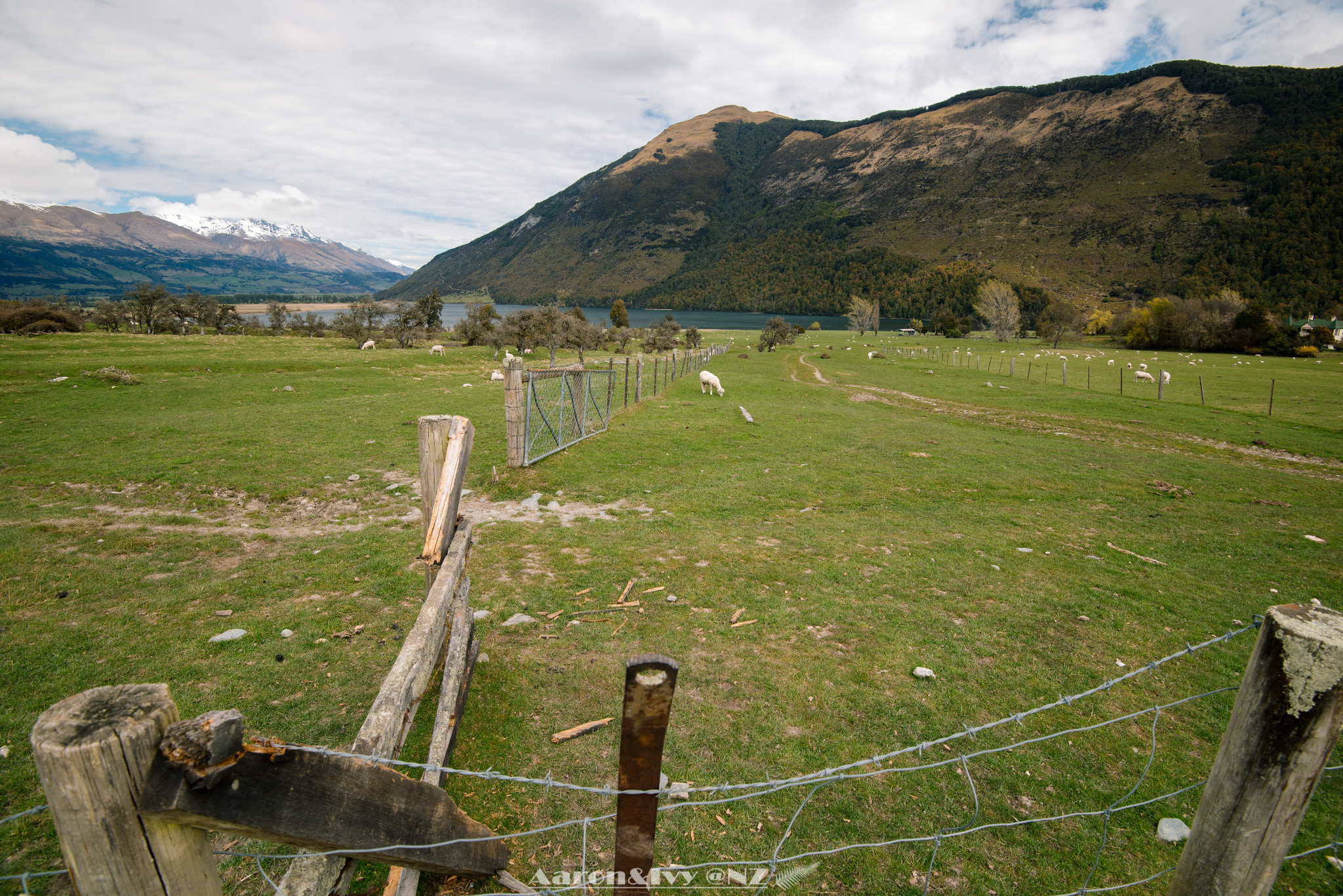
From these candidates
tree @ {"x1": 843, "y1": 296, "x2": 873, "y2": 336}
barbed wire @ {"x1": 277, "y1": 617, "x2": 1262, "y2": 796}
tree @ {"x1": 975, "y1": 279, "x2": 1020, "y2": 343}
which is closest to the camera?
barbed wire @ {"x1": 277, "y1": 617, "x2": 1262, "y2": 796}

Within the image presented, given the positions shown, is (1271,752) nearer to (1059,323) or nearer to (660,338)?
(660,338)

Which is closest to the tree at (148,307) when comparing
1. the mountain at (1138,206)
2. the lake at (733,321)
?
the lake at (733,321)

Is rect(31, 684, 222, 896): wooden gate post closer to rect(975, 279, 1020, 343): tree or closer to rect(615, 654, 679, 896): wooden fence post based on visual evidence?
rect(615, 654, 679, 896): wooden fence post

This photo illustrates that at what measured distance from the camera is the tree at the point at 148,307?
153ft

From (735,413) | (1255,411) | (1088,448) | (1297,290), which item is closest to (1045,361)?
(1255,411)

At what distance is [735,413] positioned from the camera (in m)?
20.3

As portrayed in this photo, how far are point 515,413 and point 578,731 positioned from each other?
25.4 feet

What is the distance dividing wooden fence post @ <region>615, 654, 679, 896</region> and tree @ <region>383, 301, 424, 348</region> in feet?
159

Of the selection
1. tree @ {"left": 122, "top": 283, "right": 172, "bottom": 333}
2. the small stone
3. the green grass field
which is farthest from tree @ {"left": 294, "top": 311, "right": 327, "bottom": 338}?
the small stone

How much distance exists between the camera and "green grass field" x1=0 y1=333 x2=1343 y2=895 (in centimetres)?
373

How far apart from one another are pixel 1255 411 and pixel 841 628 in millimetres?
30037

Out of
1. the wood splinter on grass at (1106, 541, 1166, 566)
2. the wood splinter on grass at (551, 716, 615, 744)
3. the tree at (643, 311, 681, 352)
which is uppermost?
the tree at (643, 311, 681, 352)

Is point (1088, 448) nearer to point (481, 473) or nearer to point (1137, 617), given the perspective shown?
point (1137, 617)

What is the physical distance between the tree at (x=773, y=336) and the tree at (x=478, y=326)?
30435 millimetres
